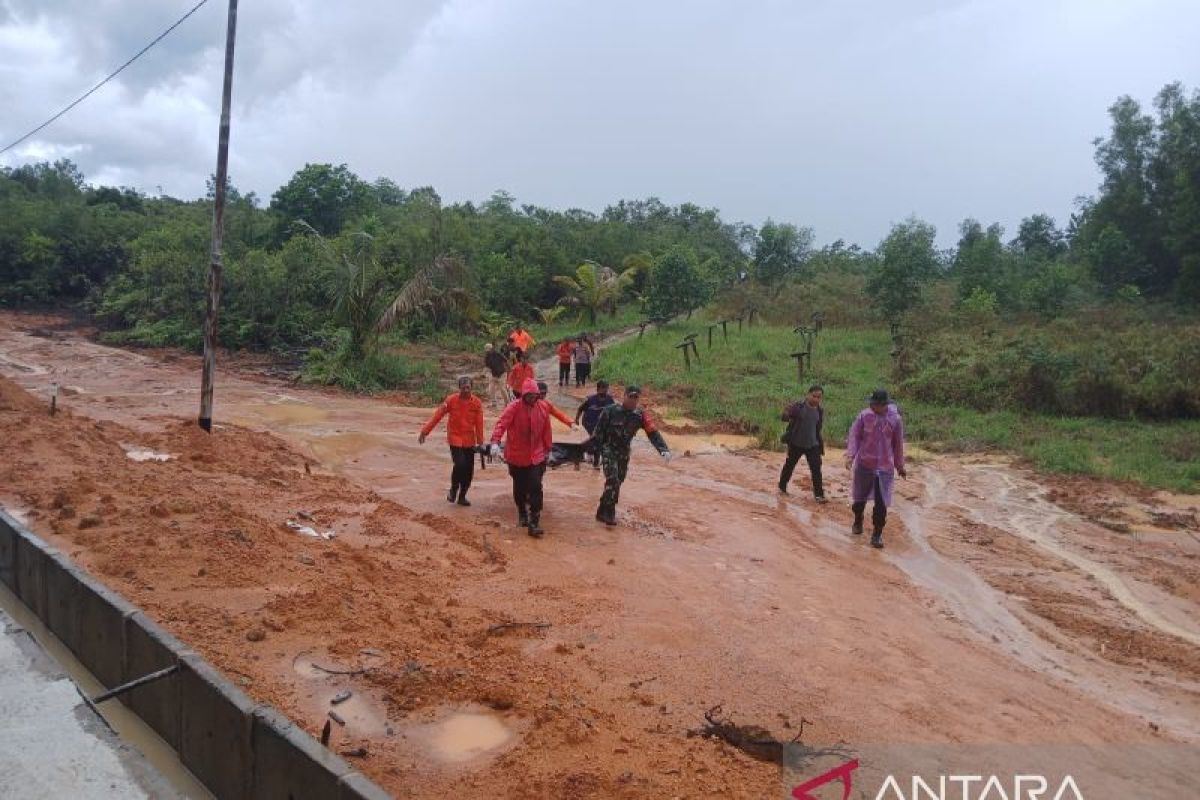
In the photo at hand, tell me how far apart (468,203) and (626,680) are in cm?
4396

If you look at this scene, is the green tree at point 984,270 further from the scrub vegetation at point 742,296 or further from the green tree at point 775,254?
the green tree at point 775,254

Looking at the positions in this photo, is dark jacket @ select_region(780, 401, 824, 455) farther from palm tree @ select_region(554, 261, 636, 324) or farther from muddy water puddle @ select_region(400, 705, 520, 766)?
palm tree @ select_region(554, 261, 636, 324)

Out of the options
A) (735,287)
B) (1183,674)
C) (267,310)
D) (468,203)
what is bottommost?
(1183,674)

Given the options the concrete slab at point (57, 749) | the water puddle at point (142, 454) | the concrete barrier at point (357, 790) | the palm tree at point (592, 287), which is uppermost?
the palm tree at point (592, 287)

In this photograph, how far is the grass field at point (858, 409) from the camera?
14.5 metres

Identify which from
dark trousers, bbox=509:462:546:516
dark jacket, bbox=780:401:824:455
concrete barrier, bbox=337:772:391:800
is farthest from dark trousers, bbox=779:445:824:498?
concrete barrier, bbox=337:772:391:800

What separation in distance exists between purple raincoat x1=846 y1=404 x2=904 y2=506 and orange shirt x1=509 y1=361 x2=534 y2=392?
5.69m

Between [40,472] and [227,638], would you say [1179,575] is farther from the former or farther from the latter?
[40,472]

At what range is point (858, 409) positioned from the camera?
18.0 metres

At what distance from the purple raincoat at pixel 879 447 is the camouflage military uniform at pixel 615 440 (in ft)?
7.32

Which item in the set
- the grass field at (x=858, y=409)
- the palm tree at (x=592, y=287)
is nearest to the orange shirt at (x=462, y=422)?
the grass field at (x=858, y=409)

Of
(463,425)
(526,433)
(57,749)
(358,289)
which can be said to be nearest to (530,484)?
(526,433)

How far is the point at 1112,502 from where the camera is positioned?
12.4 meters

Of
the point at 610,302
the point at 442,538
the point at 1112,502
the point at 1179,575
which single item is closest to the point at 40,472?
the point at 442,538
